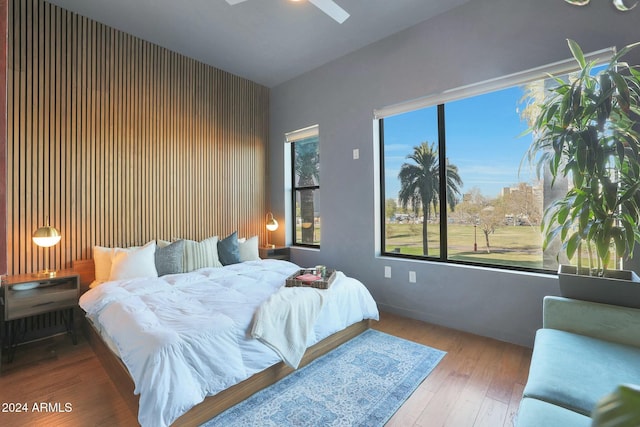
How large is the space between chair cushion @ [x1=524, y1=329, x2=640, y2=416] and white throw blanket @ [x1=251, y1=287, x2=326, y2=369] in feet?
4.30

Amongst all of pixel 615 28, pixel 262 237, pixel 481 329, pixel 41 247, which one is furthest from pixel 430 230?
pixel 41 247

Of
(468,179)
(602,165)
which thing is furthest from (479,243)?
(602,165)

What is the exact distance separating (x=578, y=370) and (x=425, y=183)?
2264 mm

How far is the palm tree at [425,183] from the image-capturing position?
319 cm

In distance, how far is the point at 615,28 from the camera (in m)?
2.21

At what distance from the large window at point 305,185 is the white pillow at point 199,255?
143cm

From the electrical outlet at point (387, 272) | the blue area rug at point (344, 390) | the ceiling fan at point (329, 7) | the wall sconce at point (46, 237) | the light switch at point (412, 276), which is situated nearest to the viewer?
the blue area rug at point (344, 390)

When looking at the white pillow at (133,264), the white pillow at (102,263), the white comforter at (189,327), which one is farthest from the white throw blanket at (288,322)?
the white pillow at (102,263)

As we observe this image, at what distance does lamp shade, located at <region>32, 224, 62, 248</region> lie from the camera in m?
2.64

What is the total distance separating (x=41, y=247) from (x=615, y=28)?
204 inches

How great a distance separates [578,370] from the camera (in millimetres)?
1392

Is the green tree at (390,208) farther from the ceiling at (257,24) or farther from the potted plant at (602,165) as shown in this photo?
the ceiling at (257,24)

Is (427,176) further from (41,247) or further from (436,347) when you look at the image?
(41,247)

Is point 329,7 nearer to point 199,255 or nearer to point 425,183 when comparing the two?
point 425,183
